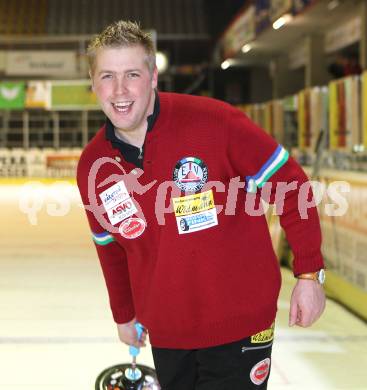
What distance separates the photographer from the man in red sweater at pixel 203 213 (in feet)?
6.04

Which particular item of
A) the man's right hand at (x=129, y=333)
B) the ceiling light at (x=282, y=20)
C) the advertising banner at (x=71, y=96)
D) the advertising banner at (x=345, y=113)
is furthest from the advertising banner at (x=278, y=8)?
the man's right hand at (x=129, y=333)

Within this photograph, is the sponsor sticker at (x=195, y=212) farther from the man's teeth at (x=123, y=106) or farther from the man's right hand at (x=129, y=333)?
the man's right hand at (x=129, y=333)

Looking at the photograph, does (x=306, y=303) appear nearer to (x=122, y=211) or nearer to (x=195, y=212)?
(x=195, y=212)

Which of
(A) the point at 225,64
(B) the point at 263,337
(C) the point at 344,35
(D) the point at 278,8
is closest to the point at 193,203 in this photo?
(B) the point at 263,337

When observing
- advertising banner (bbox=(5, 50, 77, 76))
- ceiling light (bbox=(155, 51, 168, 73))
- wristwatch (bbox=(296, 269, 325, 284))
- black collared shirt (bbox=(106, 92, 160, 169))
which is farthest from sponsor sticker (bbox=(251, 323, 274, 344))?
advertising banner (bbox=(5, 50, 77, 76))

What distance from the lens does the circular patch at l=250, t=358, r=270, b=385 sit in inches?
75.6

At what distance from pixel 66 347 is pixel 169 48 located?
74.3 ft

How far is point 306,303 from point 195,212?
1.25ft

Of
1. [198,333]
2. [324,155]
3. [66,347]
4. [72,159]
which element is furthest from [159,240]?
[72,159]

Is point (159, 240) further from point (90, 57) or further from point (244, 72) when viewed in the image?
point (244, 72)

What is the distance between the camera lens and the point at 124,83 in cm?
184

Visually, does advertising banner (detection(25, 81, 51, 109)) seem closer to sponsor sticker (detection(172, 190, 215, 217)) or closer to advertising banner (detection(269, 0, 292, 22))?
advertising banner (detection(269, 0, 292, 22))

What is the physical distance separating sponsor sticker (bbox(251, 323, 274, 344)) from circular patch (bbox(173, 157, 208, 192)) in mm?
441

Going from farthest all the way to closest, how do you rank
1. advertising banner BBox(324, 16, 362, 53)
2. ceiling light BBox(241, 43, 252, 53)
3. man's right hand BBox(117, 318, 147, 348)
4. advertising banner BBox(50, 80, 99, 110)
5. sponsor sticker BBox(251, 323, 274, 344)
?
ceiling light BBox(241, 43, 252, 53) → advertising banner BBox(50, 80, 99, 110) → advertising banner BBox(324, 16, 362, 53) → man's right hand BBox(117, 318, 147, 348) → sponsor sticker BBox(251, 323, 274, 344)
